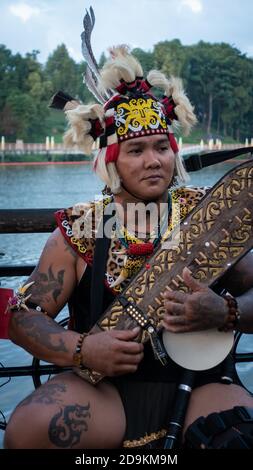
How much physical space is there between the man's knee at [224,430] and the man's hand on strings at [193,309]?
277 mm

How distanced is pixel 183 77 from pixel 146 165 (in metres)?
67.9

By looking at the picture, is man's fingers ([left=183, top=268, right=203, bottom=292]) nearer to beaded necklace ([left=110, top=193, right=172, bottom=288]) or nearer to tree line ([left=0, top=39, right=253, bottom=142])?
beaded necklace ([left=110, top=193, right=172, bottom=288])

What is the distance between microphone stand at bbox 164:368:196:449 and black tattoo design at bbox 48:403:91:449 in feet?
0.88

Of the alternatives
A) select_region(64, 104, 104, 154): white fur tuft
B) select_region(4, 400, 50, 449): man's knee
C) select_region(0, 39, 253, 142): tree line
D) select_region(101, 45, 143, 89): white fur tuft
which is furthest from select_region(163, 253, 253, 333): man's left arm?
select_region(0, 39, 253, 142): tree line

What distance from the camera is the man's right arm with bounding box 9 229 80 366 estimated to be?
6.82 feet

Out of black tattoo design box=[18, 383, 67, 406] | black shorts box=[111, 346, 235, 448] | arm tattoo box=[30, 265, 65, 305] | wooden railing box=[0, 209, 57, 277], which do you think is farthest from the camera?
wooden railing box=[0, 209, 57, 277]

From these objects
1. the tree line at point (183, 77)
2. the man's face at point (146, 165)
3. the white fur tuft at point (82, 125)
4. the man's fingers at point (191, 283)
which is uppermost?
the tree line at point (183, 77)

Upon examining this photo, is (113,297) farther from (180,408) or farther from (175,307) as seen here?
(180,408)

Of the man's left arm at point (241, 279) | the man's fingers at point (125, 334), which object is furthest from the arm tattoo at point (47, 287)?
the man's left arm at point (241, 279)

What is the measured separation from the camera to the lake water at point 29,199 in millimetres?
3557

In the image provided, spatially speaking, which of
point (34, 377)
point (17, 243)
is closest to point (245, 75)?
point (17, 243)

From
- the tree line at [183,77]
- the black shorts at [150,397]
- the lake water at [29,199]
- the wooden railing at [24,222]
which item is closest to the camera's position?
the black shorts at [150,397]

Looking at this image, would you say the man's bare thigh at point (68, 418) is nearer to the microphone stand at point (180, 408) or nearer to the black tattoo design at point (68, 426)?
the black tattoo design at point (68, 426)

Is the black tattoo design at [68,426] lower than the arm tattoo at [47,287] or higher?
lower
